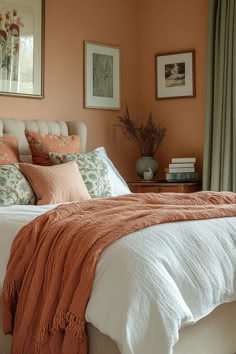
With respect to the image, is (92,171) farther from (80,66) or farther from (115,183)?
(80,66)

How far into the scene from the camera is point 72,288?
240 centimetres

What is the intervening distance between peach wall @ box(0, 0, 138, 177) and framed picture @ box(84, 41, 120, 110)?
0.21 feet

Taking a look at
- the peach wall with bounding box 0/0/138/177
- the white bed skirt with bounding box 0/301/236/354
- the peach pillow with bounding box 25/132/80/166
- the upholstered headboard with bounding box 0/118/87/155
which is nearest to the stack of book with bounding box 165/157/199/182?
the peach wall with bounding box 0/0/138/177

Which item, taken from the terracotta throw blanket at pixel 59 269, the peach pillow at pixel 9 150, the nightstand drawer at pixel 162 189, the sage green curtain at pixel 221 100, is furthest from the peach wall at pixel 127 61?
the terracotta throw blanket at pixel 59 269

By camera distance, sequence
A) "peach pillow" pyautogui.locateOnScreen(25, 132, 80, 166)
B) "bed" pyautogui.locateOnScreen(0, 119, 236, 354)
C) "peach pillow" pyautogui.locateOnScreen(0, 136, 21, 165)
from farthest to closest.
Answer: "peach pillow" pyautogui.locateOnScreen(25, 132, 80, 166) < "peach pillow" pyautogui.locateOnScreen(0, 136, 21, 165) < "bed" pyautogui.locateOnScreen(0, 119, 236, 354)

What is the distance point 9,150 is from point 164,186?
5.87ft

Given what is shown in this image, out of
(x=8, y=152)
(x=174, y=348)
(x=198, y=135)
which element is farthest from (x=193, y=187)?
(x=174, y=348)

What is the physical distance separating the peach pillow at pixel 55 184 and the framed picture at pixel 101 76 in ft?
5.82

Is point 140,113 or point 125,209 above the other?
point 140,113

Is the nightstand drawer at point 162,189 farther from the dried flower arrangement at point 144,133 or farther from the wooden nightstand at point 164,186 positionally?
the dried flower arrangement at point 144,133

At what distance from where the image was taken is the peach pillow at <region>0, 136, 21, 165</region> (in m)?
4.10

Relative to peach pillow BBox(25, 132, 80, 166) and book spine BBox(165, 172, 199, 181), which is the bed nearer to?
peach pillow BBox(25, 132, 80, 166)

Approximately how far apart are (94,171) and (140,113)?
2039 millimetres

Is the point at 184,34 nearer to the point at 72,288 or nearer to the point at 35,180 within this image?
the point at 35,180
